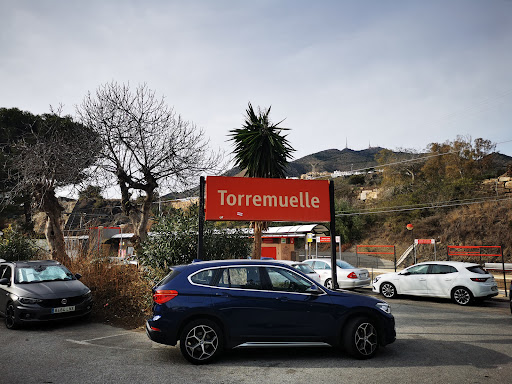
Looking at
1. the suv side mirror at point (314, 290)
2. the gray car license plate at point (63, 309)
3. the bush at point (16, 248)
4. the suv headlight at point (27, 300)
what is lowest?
the gray car license plate at point (63, 309)

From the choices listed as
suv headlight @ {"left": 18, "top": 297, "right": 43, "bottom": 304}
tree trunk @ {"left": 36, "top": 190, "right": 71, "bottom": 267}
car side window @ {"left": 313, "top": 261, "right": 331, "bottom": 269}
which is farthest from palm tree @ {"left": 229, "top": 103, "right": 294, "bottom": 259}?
suv headlight @ {"left": 18, "top": 297, "right": 43, "bottom": 304}

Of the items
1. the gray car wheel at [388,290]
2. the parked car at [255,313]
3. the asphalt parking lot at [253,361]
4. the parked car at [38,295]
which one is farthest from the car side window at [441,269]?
the parked car at [38,295]

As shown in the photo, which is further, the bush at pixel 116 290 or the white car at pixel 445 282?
the white car at pixel 445 282

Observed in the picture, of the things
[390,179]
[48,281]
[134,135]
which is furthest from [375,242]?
[48,281]

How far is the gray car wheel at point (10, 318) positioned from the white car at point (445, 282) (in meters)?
11.9

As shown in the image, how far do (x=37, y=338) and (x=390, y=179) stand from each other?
51975mm

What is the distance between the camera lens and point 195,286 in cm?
604

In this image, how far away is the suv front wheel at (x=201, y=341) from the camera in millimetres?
5812

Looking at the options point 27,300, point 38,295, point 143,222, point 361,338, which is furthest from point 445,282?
point 27,300

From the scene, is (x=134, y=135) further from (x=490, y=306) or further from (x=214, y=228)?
(x=490, y=306)

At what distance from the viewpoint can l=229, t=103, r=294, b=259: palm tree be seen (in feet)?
61.1

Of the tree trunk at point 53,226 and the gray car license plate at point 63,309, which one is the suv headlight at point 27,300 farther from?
the tree trunk at point 53,226

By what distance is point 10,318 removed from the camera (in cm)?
878

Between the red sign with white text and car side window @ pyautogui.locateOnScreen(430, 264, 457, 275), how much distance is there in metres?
5.97
